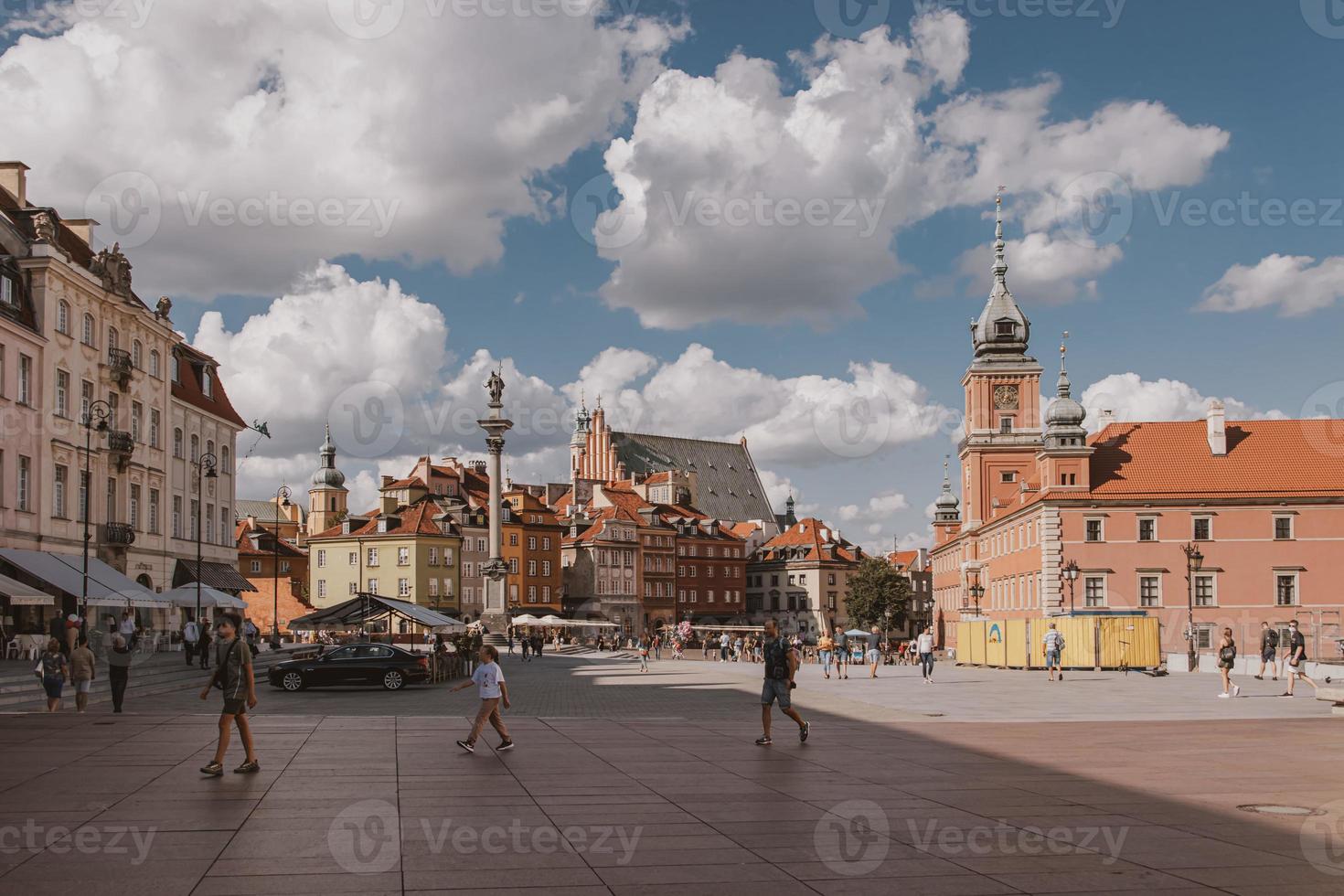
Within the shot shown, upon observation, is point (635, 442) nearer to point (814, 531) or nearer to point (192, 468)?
point (814, 531)

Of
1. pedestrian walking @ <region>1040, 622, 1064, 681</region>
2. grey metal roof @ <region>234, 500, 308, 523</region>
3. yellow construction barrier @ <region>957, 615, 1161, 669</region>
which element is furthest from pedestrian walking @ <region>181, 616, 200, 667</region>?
grey metal roof @ <region>234, 500, 308, 523</region>

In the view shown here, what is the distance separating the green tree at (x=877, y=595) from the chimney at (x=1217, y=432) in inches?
2179

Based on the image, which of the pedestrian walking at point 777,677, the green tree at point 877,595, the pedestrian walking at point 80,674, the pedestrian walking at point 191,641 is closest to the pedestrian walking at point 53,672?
the pedestrian walking at point 80,674

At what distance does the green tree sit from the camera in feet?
414

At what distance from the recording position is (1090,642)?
4797 cm

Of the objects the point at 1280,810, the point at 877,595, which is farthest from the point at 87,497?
the point at 877,595

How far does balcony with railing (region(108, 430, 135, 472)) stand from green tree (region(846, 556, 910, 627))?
86106mm

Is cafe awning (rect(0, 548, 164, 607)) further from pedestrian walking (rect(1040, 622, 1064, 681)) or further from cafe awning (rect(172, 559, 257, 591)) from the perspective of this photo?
pedestrian walking (rect(1040, 622, 1064, 681))

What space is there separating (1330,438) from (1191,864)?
6998 cm

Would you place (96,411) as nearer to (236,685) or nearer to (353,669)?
(353,669)

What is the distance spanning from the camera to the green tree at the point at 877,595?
12625cm

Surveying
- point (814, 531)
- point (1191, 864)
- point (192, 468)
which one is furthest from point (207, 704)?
point (814, 531)

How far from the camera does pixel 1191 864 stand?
10242mm

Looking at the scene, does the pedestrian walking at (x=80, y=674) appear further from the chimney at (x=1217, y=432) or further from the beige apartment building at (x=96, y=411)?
the chimney at (x=1217, y=432)
